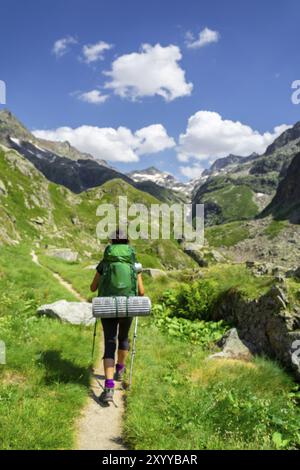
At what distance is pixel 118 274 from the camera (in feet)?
31.3

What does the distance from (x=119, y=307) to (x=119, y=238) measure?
1.80 meters

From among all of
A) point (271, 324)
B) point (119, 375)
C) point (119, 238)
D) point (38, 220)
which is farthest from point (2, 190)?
point (119, 375)

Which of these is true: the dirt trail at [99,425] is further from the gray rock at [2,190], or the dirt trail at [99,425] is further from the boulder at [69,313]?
the gray rock at [2,190]

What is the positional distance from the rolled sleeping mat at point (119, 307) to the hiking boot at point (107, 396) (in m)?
1.70

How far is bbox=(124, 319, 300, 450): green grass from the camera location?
7.09 m

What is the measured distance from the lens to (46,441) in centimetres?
679

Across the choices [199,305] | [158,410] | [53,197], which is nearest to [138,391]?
[158,410]

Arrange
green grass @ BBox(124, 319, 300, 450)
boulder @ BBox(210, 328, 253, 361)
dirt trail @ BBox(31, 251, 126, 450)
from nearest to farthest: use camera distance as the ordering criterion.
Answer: green grass @ BBox(124, 319, 300, 450), dirt trail @ BBox(31, 251, 126, 450), boulder @ BBox(210, 328, 253, 361)

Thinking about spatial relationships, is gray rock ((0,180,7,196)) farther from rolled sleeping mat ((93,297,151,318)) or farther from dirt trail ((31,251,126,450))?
dirt trail ((31,251,126,450))

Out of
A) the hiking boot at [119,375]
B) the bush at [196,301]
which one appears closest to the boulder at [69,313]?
the bush at [196,301]

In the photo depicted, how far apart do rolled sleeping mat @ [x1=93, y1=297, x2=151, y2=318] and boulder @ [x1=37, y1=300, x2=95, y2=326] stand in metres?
5.96

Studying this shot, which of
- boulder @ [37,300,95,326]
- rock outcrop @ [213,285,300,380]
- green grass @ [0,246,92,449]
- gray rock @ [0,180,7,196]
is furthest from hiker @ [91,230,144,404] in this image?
gray rock @ [0,180,7,196]

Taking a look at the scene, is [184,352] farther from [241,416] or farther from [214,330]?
[241,416]

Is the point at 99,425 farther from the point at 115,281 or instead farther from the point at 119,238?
the point at 119,238
